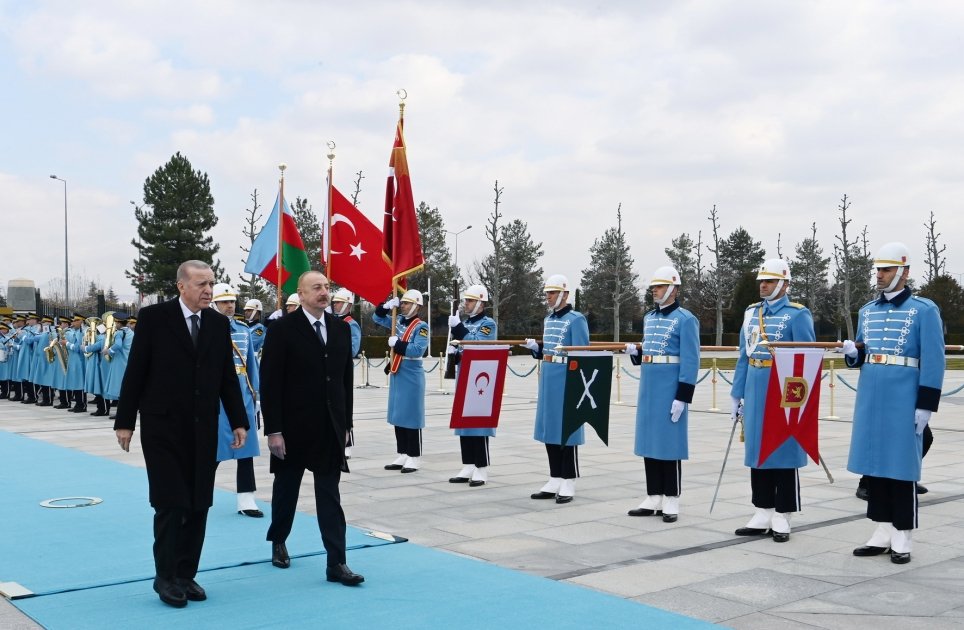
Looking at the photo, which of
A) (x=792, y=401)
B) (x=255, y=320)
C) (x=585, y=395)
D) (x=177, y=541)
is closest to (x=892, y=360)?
(x=792, y=401)

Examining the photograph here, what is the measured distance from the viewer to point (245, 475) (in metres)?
8.38

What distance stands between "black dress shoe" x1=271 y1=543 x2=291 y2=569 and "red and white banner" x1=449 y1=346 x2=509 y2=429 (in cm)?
360

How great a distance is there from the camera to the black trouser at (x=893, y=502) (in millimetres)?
6738

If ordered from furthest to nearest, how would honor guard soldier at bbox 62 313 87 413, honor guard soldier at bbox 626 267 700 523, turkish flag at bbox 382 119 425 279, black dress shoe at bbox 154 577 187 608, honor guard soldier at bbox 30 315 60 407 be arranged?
honor guard soldier at bbox 30 315 60 407 < honor guard soldier at bbox 62 313 87 413 < turkish flag at bbox 382 119 425 279 < honor guard soldier at bbox 626 267 700 523 < black dress shoe at bbox 154 577 187 608

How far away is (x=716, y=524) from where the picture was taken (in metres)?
8.05

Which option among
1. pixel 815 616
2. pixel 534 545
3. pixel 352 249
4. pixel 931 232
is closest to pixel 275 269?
pixel 352 249

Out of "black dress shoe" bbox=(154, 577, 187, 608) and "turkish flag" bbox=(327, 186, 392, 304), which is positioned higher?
"turkish flag" bbox=(327, 186, 392, 304)

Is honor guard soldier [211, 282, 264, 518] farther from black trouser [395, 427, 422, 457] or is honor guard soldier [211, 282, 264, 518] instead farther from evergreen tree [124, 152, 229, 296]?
evergreen tree [124, 152, 229, 296]

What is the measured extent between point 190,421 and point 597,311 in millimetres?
75795

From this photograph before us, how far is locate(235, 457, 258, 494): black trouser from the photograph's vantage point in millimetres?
8375

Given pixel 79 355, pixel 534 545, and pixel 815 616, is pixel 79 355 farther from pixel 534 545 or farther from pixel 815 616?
pixel 815 616

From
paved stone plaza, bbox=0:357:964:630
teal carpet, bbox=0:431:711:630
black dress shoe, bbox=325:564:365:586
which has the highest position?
black dress shoe, bbox=325:564:365:586

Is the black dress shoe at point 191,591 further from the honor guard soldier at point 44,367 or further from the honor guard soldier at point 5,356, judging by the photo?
the honor guard soldier at point 5,356

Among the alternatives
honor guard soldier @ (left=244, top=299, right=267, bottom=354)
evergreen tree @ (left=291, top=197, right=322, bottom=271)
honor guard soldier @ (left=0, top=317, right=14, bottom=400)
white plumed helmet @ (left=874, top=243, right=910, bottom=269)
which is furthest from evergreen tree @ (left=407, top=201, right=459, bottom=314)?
white plumed helmet @ (left=874, top=243, right=910, bottom=269)
